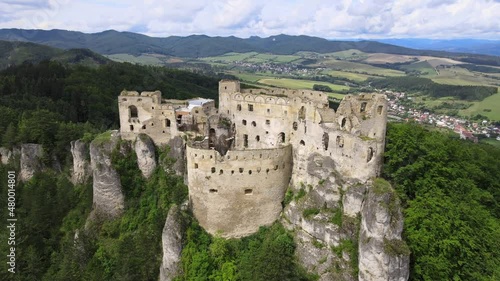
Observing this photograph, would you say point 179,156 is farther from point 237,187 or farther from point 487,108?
point 487,108

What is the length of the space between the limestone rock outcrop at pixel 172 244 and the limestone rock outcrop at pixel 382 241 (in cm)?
1691

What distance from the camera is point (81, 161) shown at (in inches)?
2157

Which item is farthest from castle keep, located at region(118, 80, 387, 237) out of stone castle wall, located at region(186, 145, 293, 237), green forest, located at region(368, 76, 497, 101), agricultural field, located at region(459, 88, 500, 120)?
green forest, located at region(368, 76, 497, 101)

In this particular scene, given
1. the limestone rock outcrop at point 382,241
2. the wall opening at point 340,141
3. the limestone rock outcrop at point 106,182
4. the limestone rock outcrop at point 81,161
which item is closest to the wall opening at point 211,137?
the limestone rock outcrop at point 106,182

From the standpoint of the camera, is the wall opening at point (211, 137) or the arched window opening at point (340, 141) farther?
the wall opening at point (211, 137)

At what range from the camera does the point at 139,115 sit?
48.3 meters

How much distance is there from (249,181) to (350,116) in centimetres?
1129

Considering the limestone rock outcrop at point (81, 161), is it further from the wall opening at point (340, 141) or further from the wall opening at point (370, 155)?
the wall opening at point (370, 155)

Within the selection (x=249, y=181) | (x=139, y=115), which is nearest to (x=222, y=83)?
(x=139, y=115)

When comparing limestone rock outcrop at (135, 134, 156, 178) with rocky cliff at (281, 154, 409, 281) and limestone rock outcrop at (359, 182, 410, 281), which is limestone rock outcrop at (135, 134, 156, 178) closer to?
rocky cliff at (281, 154, 409, 281)

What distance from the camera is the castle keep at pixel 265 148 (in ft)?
119

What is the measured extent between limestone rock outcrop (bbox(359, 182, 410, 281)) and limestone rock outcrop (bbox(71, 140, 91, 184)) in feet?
124

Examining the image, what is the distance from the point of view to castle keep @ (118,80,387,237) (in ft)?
119

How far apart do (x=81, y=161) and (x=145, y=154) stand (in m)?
13.1
